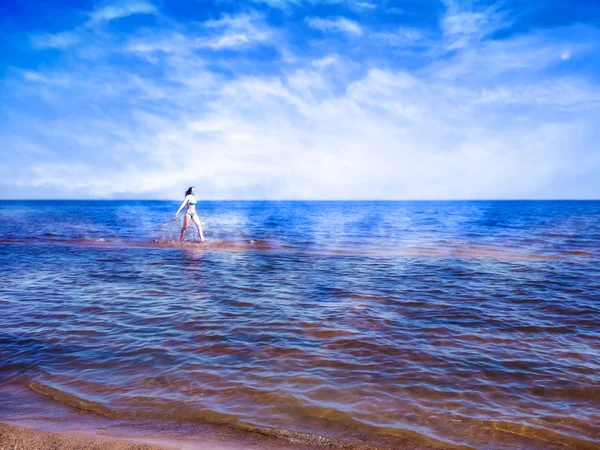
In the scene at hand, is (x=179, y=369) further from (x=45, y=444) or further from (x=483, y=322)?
(x=483, y=322)

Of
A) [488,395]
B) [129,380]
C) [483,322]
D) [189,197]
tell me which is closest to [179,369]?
[129,380]

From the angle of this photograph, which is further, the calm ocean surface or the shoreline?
the calm ocean surface

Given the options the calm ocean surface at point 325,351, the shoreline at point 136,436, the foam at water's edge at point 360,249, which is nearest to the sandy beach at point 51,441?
the shoreline at point 136,436

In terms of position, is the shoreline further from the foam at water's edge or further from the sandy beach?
the foam at water's edge

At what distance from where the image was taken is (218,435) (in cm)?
420

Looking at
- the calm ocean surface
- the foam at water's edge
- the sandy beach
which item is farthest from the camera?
the foam at water's edge

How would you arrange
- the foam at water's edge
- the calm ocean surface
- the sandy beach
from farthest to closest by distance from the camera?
1. the foam at water's edge
2. the calm ocean surface
3. the sandy beach

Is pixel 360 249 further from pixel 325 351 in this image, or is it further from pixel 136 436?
pixel 136 436

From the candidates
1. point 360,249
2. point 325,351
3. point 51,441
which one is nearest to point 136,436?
point 51,441

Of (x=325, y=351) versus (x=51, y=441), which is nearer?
(x=51, y=441)

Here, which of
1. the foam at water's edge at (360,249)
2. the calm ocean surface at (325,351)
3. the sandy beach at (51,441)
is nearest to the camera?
the sandy beach at (51,441)

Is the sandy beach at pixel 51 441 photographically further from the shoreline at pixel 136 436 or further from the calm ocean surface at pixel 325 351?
the calm ocean surface at pixel 325 351

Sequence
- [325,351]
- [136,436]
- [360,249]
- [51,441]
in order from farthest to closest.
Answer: [360,249]
[325,351]
[136,436]
[51,441]


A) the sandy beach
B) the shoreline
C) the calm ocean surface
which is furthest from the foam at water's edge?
the sandy beach
